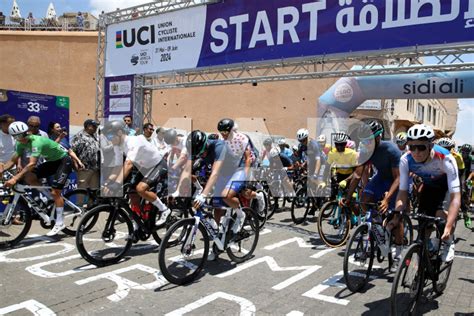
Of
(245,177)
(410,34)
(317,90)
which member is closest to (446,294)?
(245,177)

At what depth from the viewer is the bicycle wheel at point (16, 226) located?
233 inches

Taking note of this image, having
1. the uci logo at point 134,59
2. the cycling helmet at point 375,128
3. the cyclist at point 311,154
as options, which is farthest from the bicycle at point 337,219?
the uci logo at point 134,59

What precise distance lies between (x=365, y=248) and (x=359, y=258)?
0.45ft

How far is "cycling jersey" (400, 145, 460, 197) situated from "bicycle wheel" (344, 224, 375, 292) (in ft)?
2.49

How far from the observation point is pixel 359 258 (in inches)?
185

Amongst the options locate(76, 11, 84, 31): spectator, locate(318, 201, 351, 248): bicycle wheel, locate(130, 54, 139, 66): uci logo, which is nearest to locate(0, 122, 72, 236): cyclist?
locate(318, 201, 351, 248): bicycle wheel

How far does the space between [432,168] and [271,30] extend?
241 inches

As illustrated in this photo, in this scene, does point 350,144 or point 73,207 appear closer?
point 73,207

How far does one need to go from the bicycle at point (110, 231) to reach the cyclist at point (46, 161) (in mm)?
1429

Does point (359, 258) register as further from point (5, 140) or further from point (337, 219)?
point (5, 140)

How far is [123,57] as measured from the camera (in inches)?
476

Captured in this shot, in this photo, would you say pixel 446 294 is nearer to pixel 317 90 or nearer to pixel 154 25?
pixel 154 25

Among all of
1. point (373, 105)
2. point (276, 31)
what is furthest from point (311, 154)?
point (373, 105)

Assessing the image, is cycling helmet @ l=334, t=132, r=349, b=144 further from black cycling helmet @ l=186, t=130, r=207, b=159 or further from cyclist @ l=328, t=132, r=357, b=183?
black cycling helmet @ l=186, t=130, r=207, b=159
